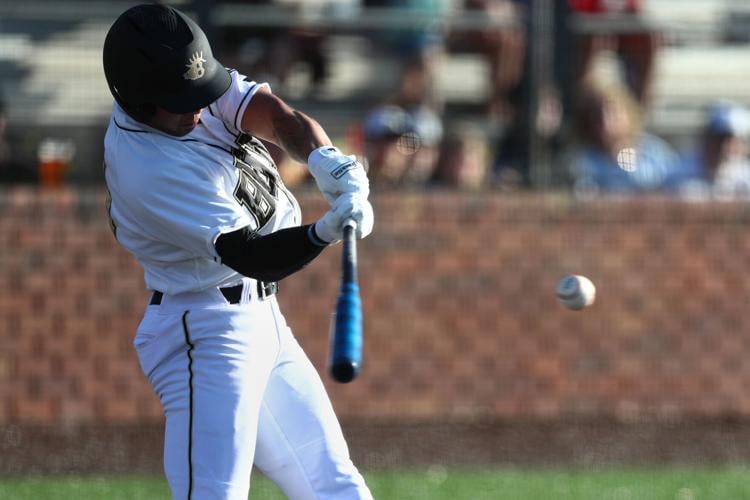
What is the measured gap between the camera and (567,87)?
8.77 m

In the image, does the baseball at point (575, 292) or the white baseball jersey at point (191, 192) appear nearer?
the white baseball jersey at point (191, 192)

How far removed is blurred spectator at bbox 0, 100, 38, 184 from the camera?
812 cm

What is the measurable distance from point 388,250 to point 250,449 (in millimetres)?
4532

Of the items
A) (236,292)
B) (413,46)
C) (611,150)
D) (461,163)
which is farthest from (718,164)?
(236,292)

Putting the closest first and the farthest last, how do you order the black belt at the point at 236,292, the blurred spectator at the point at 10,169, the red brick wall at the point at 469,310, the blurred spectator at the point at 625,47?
the black belt at the point at 236,292 → the red brick wall at the point at 469,310 → the blurred spectator at the point at 10,169 → the blurred spectator at the point at 625,47

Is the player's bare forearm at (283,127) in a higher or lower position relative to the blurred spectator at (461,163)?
higher

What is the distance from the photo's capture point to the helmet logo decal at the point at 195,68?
3.86 meters

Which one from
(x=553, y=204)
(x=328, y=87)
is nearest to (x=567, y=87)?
(x=553, y=204)

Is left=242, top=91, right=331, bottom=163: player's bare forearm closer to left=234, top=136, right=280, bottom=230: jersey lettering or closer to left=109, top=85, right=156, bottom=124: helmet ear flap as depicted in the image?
left=234, top=136, right=280, bottom=230: jersey lettering

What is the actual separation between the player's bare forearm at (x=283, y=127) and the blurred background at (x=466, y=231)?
12.5ft

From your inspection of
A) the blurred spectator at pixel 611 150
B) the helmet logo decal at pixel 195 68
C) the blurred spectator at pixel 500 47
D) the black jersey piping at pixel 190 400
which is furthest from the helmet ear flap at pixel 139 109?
the blurred spectator at pixel 611 150

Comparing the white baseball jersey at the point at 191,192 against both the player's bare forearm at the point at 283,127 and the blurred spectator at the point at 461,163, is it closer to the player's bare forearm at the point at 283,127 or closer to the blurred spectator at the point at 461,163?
the player's bare forearm at the point at 283,127

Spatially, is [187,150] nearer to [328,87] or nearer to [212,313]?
[212,313]

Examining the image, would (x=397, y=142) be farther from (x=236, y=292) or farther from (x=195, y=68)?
(x=195, y=68)
